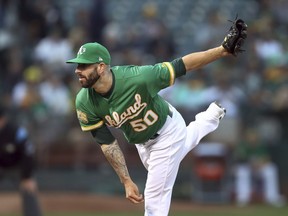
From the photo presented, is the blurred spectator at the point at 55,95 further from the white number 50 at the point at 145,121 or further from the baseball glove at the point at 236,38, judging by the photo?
the baseball glove at the point at 236,38

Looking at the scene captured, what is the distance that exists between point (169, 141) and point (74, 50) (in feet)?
25.1

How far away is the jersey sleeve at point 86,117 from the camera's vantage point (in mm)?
7832

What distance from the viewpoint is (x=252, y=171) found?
14211 mm

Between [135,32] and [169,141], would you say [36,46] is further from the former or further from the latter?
[169,141]

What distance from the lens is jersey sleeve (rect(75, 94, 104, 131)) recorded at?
7.83 m

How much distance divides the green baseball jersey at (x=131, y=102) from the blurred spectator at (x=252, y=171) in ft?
21.1

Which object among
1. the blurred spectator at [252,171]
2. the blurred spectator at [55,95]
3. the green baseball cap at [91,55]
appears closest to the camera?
the green baseball cap at [91,55]

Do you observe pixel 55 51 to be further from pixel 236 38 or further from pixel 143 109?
pixel 236 38

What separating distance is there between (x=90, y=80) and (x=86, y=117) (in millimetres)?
488

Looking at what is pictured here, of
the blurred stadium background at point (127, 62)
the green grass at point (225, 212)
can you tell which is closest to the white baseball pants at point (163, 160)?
the green grass at point (225, 212)

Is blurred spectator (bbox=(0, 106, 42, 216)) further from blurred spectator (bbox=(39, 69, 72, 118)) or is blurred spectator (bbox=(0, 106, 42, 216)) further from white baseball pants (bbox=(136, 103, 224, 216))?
blurred spectator (bbox=(39, 69, 72, 118))

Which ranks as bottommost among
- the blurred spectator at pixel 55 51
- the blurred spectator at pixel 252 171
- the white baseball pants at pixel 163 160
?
the blurred spectator at pixel 252 171

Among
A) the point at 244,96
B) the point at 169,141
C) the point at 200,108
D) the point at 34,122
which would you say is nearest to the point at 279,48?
the point at 244,96

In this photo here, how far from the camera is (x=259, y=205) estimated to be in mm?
13930
